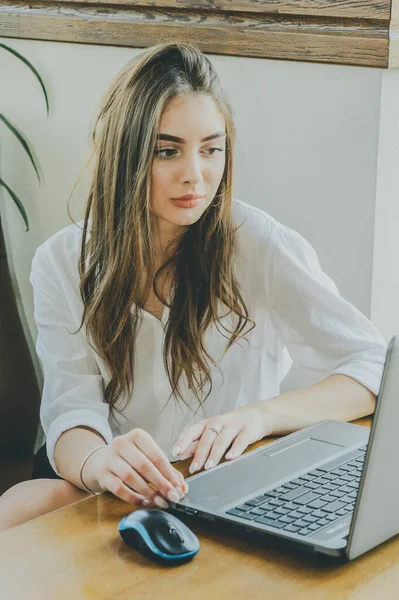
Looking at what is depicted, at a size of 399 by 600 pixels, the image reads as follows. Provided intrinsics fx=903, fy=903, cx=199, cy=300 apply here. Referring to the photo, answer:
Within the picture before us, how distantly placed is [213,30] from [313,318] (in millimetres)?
742

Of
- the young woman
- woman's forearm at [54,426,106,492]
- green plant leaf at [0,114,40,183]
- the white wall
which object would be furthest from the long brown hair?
green plant leaf at [0,114,40,183]

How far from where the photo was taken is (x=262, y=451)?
1270 millimetres

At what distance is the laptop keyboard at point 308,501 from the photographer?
1.02m

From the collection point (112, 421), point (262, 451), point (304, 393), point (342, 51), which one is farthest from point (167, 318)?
point (342, 51)

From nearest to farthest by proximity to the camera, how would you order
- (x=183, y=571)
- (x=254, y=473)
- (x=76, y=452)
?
1. (x=183, y=571)
2. (x=254, y=473)
3. (x=76, y=452)

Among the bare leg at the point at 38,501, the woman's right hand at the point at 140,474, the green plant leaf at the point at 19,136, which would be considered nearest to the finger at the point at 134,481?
the woman's right hand at the point at 140,474

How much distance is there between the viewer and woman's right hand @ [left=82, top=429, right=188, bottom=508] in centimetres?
111

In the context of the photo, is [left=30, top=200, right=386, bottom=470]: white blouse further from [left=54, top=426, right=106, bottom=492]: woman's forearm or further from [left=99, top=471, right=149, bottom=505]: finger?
[left=99, top=471, right=149, bottom=505]: finger

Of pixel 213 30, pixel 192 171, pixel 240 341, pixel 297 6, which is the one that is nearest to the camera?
pixel 192 171

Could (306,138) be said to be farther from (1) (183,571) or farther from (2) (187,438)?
(1) (183,571)

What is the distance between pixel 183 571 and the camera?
949 millimetres

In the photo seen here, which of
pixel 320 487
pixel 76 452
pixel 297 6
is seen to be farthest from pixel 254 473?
pixel 297 6

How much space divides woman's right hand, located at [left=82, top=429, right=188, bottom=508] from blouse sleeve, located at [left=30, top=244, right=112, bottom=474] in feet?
0.95

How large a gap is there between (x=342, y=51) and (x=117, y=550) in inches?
47.0
